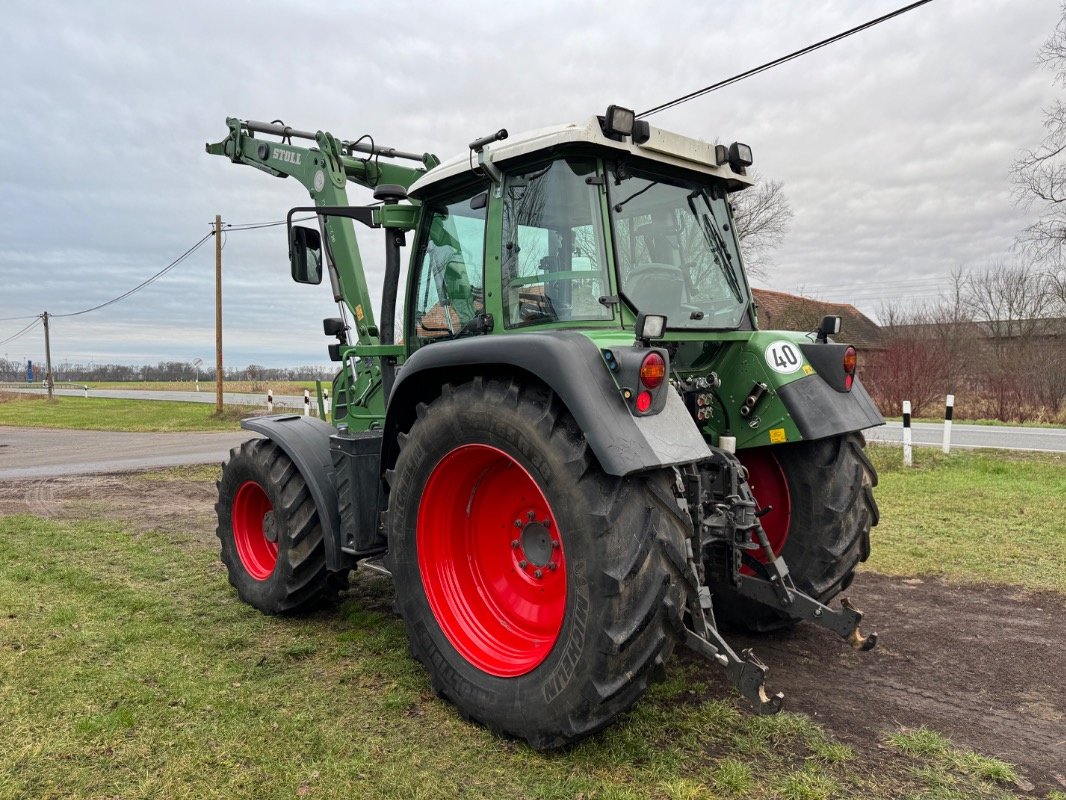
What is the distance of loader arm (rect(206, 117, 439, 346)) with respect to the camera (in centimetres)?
450

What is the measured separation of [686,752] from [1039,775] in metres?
1.24

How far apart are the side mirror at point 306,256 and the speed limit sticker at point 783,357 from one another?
8.69 ft

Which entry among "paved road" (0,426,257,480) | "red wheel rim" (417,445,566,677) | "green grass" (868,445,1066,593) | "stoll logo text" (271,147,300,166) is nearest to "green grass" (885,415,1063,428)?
"green grass" (868,445,1066,593)

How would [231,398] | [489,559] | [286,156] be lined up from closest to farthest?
[489,559] → [286,156] → [231,398]

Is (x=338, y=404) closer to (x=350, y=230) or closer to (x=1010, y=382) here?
(x=350, y=230)

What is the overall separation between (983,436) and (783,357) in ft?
43.2

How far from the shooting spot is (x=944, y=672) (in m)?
3.47

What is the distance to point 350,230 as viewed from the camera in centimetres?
461

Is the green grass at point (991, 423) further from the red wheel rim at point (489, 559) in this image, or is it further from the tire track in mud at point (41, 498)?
the tire track in mud at point (41, 498)

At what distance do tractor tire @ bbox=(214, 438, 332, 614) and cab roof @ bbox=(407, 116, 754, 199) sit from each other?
71.4 inches

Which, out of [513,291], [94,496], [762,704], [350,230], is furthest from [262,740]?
[94,496]

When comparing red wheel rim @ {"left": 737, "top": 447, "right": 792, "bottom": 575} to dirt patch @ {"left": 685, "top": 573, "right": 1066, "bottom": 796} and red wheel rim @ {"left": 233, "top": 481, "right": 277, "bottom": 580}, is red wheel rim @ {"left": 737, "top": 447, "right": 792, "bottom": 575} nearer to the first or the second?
dirt patch @ {"left": 685, "top": 573, "right": 1066, "bottom": 796}

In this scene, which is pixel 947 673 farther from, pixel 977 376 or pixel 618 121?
pixel 977 376


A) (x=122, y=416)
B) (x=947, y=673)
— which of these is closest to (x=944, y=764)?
(x=947, y=673)
